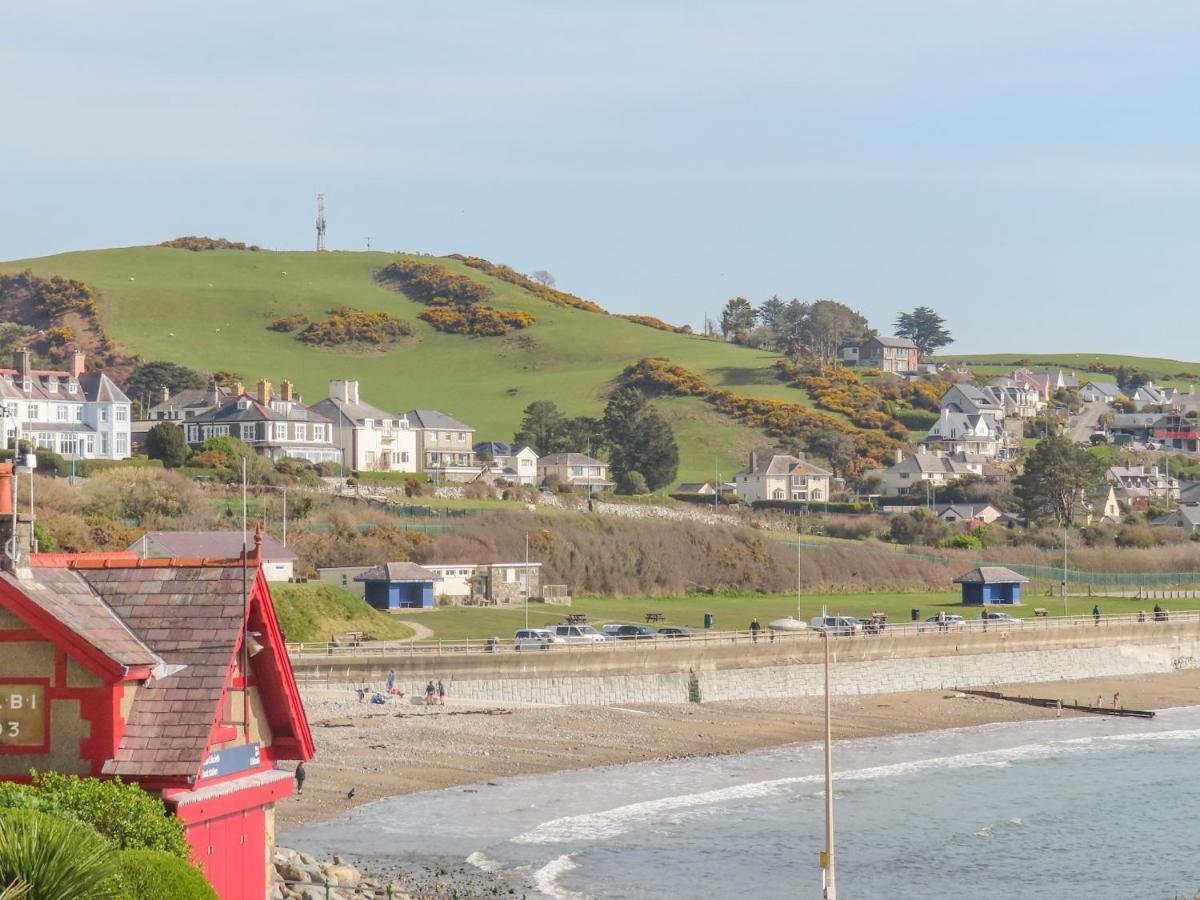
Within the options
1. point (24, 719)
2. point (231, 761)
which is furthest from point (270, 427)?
point (24, 719)

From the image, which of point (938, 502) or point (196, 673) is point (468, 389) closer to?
point (938, 502)

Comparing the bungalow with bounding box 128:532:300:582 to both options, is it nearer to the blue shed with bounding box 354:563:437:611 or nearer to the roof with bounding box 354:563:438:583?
the roof with bounding box 354:563:438:583

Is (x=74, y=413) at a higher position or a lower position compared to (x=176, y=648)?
higher

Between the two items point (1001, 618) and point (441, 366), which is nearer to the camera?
point (1001, 618)

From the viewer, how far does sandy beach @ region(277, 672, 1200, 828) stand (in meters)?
47.4

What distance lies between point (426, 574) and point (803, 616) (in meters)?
20.1

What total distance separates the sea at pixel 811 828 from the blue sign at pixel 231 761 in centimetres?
1933

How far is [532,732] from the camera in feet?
183

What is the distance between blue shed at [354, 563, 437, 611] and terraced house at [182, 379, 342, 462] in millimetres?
36380

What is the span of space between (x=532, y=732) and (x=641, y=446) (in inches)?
3498

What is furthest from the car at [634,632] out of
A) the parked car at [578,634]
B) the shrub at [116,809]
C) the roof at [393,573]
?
the shrub at [116,809]

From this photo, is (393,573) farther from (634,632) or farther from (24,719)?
(24,719)

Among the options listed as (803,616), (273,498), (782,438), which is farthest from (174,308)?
(803,616)

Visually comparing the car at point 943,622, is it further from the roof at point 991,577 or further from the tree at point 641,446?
the tree at point 641,446
